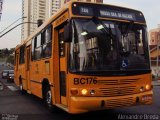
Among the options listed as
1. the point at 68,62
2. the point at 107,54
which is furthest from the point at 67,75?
the point at 107,54

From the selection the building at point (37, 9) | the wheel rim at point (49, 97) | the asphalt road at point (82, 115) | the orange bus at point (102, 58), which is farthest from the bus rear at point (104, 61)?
the building at point (37, 9)

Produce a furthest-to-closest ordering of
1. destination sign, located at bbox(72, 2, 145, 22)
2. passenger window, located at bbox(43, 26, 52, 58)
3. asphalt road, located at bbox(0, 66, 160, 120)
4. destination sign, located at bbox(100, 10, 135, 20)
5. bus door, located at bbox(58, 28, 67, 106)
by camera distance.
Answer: passenger window, located at bbox(43, 26, 52, 58) < asphalt road, located at bbox(0, 66, 160, 120) < bus door, located at bbox(58, 28, 67, 106) < destination sign, located at bbox(100, 10, 135, 20) < destination sign, located at bbox(72, 2, 145, 22)

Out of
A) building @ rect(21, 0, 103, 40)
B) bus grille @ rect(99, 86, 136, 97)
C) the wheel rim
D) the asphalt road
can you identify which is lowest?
the asphalt road

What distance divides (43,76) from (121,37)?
13.4 feet

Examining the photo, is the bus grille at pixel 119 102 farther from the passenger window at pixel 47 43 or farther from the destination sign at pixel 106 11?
the passenger window at pixel 47 43

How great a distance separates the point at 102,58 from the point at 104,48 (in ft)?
0.94

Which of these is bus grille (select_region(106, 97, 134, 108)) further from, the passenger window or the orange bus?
the passenger window

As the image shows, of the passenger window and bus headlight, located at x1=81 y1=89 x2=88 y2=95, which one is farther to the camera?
the passenger window

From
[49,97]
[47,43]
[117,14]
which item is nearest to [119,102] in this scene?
[117,14]

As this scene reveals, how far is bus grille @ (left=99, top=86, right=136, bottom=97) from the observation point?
9680 mm

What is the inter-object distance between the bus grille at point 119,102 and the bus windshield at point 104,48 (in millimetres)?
813

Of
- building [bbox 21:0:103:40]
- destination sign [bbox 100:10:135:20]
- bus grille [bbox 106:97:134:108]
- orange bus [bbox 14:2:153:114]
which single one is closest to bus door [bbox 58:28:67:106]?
orange bus [bbox 14:2:153:114]

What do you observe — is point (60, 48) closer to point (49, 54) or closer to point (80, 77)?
point (49, 54)

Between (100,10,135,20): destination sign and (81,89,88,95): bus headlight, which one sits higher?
A: (100,10,135,20): destination sign
